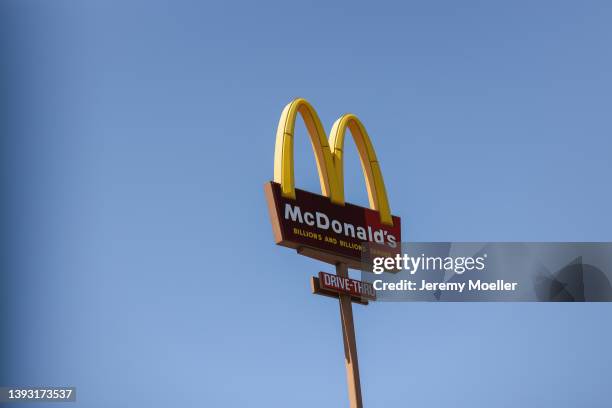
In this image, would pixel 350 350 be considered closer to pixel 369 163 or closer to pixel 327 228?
pixel 327 228

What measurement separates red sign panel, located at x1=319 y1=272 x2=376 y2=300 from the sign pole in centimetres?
23

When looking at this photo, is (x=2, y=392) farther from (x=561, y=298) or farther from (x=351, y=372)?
(x=561, y=298)

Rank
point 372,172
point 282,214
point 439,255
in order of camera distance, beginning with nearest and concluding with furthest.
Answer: point 282,214 < point 439,255 < point 372,172

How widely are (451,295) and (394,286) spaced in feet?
7.26

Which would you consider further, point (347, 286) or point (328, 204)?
point (328, 204)

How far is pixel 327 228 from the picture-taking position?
1143 inches

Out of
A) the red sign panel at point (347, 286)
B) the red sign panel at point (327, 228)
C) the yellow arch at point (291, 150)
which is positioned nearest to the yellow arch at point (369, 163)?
the red sign panel at point (327, 228)

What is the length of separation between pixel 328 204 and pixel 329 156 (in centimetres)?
149

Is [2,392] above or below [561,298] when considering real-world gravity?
below

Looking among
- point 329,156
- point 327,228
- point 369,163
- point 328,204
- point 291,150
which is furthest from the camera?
point 369,163

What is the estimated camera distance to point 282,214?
27.5m

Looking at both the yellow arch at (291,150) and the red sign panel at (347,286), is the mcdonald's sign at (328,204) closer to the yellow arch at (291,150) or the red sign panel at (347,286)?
the yellow arch at (291,150)

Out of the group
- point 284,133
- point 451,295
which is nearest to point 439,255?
point 451,295

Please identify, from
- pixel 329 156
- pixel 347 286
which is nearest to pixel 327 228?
pixel 347 286
